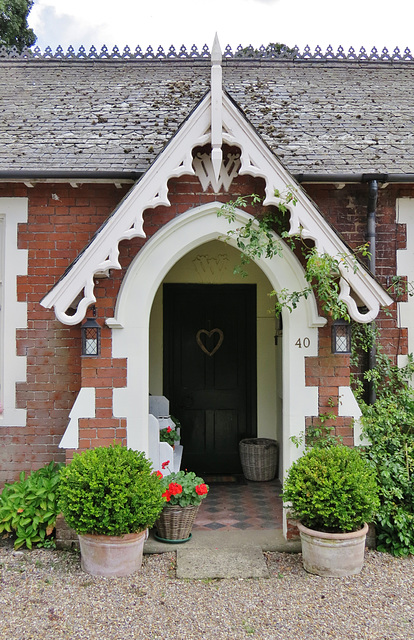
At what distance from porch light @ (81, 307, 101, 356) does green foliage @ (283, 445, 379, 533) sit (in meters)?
2.10

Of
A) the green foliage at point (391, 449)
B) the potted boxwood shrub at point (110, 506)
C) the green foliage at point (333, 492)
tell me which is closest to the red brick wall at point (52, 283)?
the green foliage at point (391, 449)

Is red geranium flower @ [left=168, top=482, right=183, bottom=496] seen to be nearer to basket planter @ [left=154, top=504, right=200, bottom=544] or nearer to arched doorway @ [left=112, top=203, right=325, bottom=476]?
basket planter @ [left=154, top=504, right=200, bottom=544]

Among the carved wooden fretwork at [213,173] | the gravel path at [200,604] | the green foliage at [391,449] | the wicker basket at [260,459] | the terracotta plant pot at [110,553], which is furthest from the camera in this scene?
the wicker basket at [260,459]

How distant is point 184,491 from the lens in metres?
4.98

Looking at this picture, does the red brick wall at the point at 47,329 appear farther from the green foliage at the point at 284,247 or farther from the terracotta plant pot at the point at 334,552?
the terracotta plant pot at the point at 334,552

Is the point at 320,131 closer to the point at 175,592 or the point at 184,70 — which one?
the point at 184,70

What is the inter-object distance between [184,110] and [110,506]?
4985 mm

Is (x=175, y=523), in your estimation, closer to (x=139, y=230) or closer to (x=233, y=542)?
(x=233, y=542)

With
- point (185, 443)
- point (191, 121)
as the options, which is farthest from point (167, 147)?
A: point (185, 443)

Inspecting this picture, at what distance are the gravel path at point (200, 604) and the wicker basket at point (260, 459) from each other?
2.37 metres

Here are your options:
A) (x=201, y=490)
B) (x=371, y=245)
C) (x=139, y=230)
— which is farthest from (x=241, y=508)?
(x=139, y=230)

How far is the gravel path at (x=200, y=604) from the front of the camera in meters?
3.71

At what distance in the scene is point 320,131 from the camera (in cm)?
648

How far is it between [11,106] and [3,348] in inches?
140
